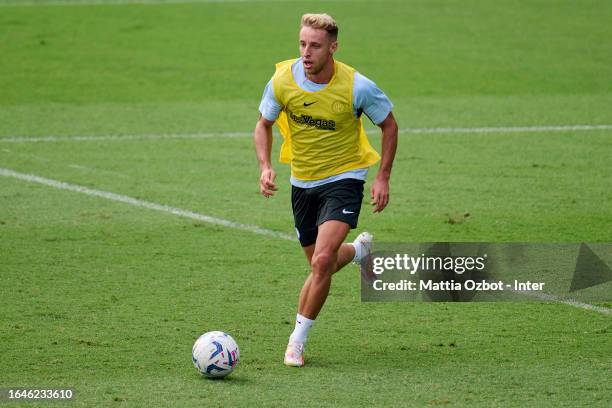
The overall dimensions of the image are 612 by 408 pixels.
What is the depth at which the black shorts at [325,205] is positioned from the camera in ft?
26.1

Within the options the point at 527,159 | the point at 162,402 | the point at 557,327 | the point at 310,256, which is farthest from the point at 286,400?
the point at 527,159

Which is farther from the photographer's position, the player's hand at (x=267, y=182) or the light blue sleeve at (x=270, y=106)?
the light blue sleeve at (x=270, y=106)

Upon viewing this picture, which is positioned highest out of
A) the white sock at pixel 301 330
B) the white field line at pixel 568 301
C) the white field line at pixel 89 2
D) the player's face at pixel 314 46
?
the white field line at pixel 89 2

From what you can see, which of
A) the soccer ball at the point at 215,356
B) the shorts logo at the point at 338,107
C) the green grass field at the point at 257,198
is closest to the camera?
the soccer ball at the point at 215,356

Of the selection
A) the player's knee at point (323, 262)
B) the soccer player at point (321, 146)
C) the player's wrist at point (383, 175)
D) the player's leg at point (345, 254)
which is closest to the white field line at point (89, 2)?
the player's leg at point (345, 254)

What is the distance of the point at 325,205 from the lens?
808cm

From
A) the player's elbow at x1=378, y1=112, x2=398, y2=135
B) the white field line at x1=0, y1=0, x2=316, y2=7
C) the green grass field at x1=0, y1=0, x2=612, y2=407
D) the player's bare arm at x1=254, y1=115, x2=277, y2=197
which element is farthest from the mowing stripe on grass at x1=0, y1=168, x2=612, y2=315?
the white field line at x1=0, y1=0, x2=316, y2=7

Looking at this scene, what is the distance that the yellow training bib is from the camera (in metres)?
8.01

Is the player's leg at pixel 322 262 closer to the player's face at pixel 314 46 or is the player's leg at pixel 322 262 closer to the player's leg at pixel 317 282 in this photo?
the player's leg at pixel 317 282

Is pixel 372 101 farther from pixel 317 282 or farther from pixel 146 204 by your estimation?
pixel 146 204

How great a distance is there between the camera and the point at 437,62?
67.6ft

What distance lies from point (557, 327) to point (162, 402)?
3.06 m

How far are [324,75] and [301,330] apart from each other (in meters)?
1.67

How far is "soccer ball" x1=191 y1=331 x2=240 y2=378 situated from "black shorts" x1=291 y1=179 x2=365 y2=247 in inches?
43.0
